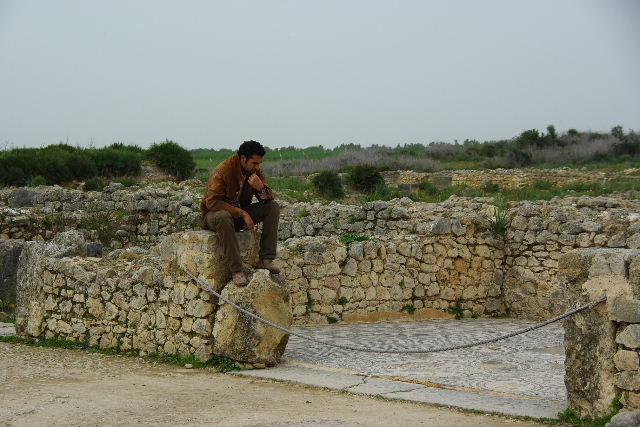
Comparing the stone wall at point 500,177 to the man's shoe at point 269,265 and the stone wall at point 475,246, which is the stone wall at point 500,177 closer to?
the stone wall at point 475,246

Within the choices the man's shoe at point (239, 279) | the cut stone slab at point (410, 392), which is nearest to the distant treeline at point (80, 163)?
the man's shoe at point (239, 279)

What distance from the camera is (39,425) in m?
5.71

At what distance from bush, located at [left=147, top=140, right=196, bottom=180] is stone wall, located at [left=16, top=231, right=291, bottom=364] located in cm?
1571

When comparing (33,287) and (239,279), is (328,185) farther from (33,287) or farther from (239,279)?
(239,279)

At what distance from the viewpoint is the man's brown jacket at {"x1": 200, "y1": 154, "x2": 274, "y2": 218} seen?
819 cm

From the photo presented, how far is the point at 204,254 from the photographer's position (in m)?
8.23

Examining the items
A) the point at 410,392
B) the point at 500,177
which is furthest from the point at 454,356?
the point at 500,177

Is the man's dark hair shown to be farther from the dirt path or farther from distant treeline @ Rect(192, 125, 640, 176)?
distant treeline @ Rect(192, 125, 640, 176)

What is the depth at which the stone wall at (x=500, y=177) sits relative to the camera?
2366 cm

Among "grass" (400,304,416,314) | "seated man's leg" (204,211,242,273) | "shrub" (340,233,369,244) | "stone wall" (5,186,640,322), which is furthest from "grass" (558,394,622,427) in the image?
"shrub" (340,233,369,244)

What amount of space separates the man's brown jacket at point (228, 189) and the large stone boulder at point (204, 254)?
1.13 ft

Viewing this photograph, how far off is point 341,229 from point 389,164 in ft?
46.4

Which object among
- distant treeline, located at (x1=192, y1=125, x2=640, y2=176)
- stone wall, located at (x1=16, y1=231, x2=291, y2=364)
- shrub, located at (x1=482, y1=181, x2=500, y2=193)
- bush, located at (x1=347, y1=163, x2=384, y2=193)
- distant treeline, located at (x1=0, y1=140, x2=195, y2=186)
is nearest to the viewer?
stone wall, located at (x1=16, y1=231, x2=291, y2=364)

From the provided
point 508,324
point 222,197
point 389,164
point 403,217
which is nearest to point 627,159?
point 389,164
